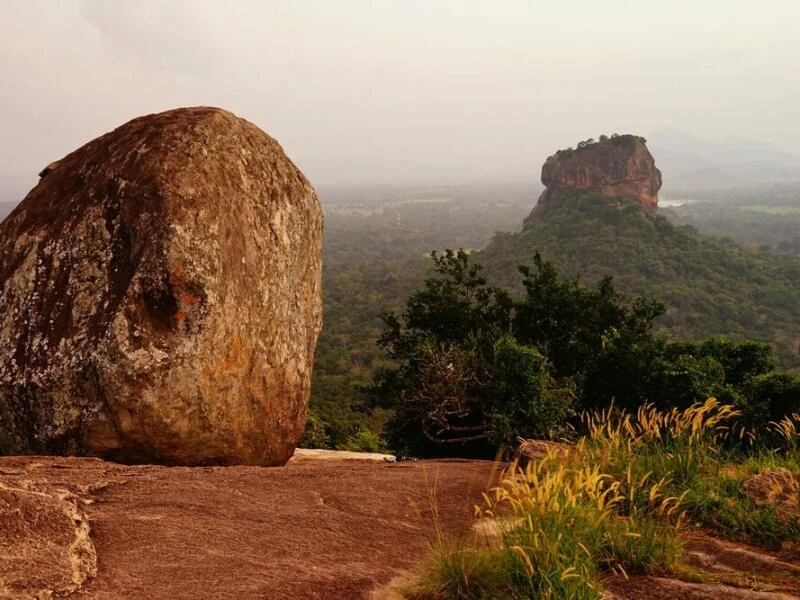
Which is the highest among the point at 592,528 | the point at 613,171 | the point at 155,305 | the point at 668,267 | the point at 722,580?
the point at 613,171

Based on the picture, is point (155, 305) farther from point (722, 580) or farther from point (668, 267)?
point (668, 267)

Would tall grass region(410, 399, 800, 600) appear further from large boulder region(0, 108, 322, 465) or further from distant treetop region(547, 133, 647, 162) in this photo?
distant treetop region(547, 133, 647, 162)

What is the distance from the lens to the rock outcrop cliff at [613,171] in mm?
87562

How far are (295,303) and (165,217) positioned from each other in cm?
271

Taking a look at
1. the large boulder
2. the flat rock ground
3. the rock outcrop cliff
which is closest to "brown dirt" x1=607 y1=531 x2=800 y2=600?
the flat rock ground

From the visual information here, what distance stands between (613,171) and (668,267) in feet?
87.4

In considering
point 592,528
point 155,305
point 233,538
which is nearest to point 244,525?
point 233,538

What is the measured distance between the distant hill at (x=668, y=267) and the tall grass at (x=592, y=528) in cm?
4558

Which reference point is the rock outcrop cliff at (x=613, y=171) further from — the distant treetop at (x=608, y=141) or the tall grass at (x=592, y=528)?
the tall grass at (x=592, y=528)

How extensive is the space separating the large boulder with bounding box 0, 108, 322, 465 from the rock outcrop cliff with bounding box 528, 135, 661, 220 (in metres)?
87.5

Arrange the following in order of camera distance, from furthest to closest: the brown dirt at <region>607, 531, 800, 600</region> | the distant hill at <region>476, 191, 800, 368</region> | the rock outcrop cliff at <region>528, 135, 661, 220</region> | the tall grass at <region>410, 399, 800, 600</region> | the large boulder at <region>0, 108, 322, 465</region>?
the rock outcrop cliff at <region>528, 135, 661, 220</region> → the distant hill at <region>476, 191, 800, 368</region> → the large boulder at <region>0, 108, 322, 465</region> → the brown dirt at <region>607, 531, 800, 600</region> → the tall grass at <region>410, 399, 800, 600</region>

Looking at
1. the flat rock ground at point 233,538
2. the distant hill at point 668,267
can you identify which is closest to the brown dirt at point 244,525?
the flat rock ground at point 233,538

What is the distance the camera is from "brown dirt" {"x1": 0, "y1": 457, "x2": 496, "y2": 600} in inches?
145

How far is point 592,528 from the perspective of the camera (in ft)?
12.5
